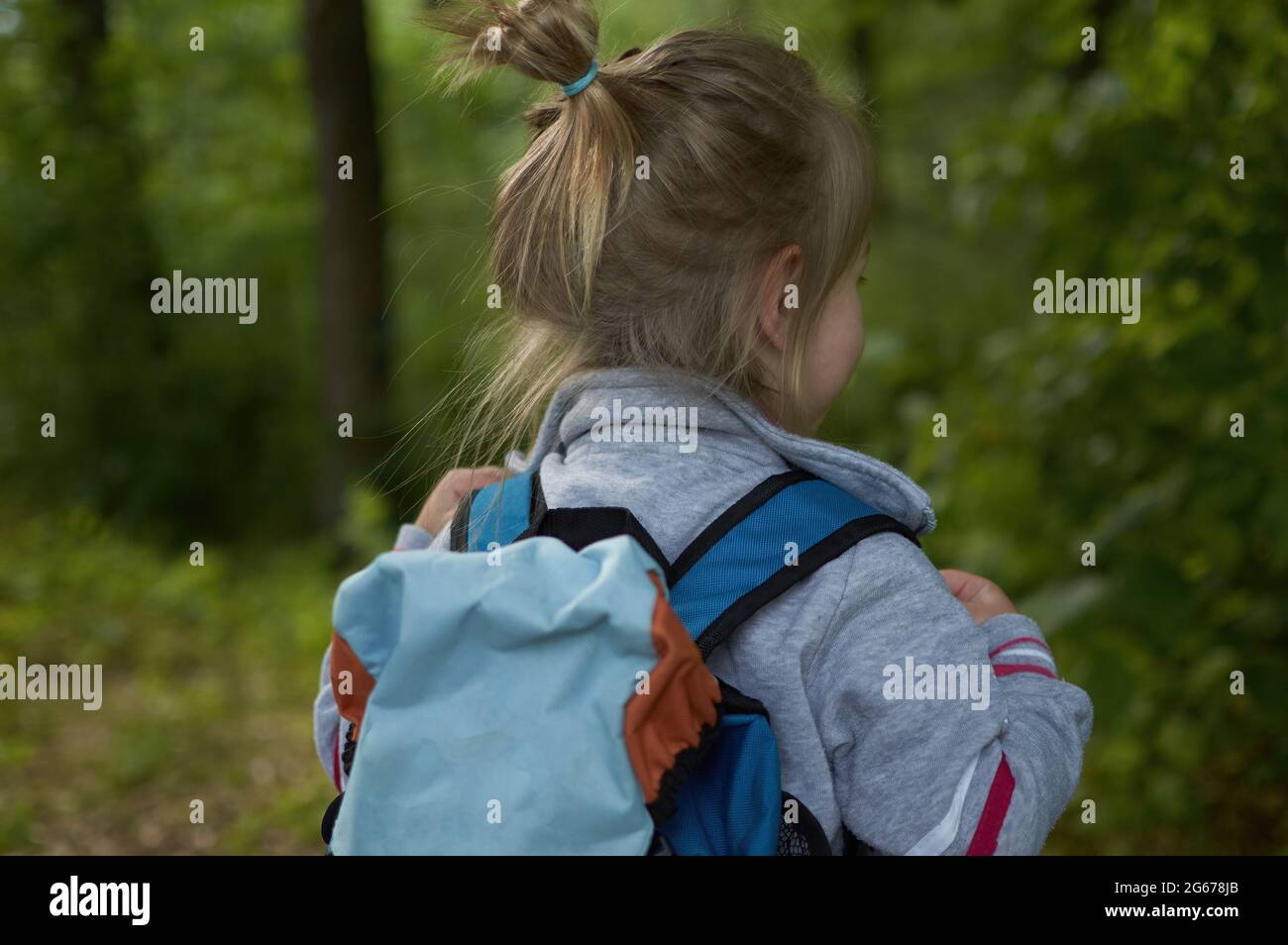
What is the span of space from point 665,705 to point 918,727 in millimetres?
293

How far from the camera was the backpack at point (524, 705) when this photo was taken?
1211 millimetres

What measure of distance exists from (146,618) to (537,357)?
532cm

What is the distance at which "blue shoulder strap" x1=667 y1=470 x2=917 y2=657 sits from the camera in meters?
1.35

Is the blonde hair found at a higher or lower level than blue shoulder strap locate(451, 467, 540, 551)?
higher

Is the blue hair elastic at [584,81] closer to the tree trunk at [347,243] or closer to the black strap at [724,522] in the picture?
the black strap at [724,522]

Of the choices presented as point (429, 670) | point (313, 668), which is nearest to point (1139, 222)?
point (429, 670)

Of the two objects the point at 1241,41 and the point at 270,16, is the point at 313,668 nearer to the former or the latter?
the point at 1241,41

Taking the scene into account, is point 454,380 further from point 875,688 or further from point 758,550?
point 875,688

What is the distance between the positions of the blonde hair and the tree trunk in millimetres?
5363

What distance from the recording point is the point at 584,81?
5.15ft

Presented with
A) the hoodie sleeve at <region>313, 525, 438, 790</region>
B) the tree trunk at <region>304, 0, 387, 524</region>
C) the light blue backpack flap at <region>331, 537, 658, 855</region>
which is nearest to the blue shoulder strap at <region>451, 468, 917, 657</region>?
the light blue backpack flap at <region>331, 537, 658, 855</region>

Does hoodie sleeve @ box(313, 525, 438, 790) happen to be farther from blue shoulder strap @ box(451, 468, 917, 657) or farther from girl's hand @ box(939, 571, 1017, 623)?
girl's hand @ box(939, 571, 1017, 623)

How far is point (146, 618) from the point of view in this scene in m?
6.35

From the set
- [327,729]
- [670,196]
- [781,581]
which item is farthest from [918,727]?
[327,729]
